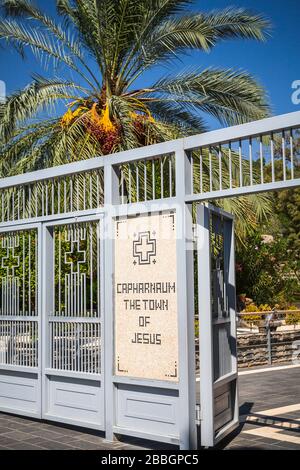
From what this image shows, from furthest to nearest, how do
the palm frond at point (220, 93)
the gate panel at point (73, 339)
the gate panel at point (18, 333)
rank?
the palm frond at point (220, 93) < the gate panel at point (18, 333) < the gate panel at point (73, 339)

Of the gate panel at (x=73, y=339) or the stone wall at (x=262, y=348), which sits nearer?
the gate panel at (x=73, y=339)

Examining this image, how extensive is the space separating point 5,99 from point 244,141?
7740 millimetres

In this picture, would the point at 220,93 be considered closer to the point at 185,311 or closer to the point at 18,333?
the point at 18,333

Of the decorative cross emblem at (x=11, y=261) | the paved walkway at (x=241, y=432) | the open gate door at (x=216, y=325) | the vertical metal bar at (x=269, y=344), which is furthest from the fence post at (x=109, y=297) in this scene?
the vertical metal bar at (x=269, y=344)

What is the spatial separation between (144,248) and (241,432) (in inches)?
94.1

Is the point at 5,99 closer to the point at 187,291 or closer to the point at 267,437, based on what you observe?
the point at 187,291

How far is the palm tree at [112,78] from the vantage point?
12281 millimetres

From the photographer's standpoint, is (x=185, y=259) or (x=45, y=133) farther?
(x=45, y=133)

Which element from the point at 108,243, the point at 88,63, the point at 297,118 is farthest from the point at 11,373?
the point at 88,63

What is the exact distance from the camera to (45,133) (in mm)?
12977

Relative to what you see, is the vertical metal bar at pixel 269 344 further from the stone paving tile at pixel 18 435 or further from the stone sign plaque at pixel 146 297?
the stone paving tile at pixel 18 435

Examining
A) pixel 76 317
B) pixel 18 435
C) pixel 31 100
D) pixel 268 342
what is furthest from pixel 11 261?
pixel 268 342

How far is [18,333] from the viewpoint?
814 cm

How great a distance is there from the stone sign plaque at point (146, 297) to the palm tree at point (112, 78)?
18.4ft
